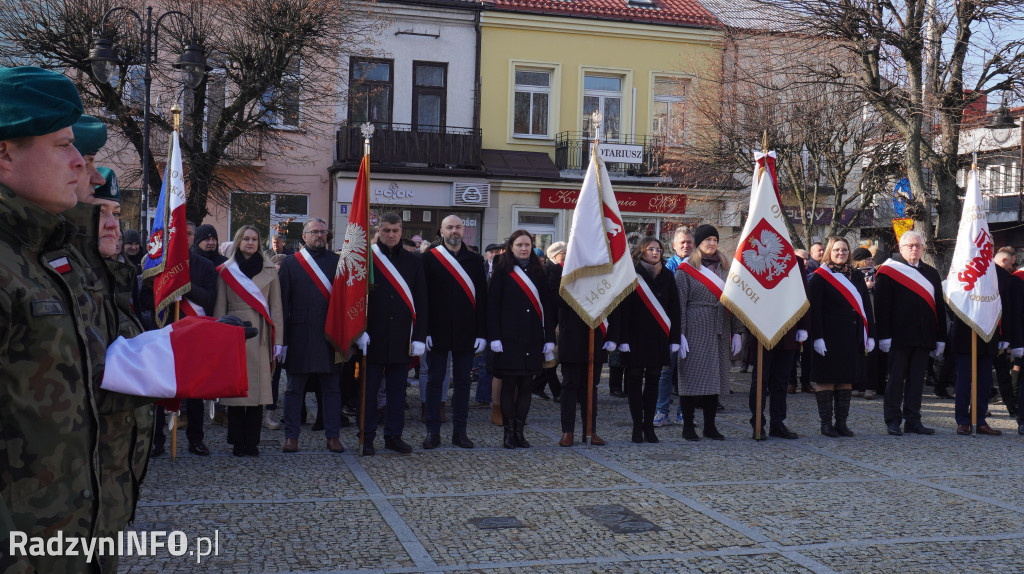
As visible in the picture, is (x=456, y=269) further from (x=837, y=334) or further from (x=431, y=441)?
(x=837, y=334)

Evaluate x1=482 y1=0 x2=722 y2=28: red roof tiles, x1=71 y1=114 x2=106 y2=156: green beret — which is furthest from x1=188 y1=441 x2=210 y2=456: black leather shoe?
x1=482 y1=0 x2=722 y2=28: red roof tiles

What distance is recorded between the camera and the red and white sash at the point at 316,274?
28.7 ft

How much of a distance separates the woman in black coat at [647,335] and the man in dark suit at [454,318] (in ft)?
4.54

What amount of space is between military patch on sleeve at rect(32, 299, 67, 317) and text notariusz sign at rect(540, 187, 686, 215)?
2334cm

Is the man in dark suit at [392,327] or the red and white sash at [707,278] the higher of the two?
the red and white sash at [707,278]

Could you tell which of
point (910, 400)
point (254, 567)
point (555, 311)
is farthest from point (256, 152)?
point (254, 567)

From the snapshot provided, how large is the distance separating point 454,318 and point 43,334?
682cm

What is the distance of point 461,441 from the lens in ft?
29.4

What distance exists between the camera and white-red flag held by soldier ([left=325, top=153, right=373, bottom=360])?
27.5ft

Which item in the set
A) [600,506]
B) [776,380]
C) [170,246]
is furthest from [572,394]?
[170,246]

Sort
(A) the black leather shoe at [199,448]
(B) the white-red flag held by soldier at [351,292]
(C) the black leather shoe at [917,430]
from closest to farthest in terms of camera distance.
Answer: (A) the black leather shoe at [199,448]
(B) the white-red flag held by soldier at [351,292]
(C) the black leather shoe at [917,430]

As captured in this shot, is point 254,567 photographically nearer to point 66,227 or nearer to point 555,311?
point 66,227

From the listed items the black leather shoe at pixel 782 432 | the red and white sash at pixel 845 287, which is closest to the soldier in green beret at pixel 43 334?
the black leather shoe at pixel 782 432

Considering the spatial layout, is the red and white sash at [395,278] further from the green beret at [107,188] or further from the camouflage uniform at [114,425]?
the camouflage uniform at [114,425]
